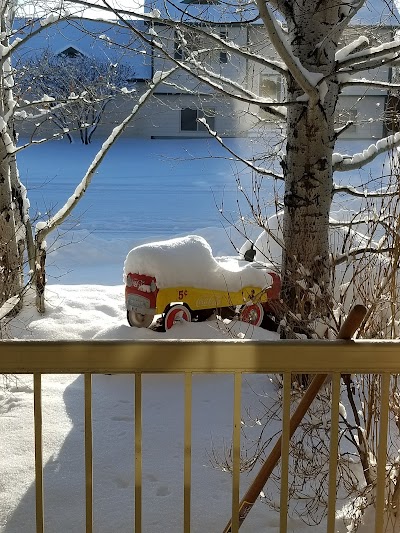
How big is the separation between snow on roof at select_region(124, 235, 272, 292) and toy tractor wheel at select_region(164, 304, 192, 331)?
0.25m

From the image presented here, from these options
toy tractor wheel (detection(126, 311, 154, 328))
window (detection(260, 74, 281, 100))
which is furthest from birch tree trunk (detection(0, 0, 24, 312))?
window (detection(260, 74, 281, 100))

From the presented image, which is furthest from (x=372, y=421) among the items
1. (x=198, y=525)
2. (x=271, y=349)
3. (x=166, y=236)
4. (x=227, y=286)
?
(x=166, y=236)

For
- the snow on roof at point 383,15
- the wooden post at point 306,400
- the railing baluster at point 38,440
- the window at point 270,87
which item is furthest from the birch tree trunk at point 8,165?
the railing baluster at point 38,440

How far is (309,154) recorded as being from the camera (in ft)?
18.7

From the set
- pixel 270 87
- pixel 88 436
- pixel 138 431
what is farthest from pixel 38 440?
pixel 270 87

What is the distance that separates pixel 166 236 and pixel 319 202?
448 inches

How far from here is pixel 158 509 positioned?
13.2 ft

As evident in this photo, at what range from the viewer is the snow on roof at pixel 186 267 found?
6.99 metres

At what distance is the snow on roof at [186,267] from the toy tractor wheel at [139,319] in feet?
1.37

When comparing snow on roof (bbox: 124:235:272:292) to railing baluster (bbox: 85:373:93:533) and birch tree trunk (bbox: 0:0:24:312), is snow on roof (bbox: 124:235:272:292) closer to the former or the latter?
birch tree trunk (bbox: 0:0:24:312)

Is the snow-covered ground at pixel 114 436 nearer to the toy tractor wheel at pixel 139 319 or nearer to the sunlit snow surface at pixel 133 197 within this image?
the toy tractor wheel at pixel 139 319

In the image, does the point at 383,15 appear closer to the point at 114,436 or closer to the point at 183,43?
the point at 183,43

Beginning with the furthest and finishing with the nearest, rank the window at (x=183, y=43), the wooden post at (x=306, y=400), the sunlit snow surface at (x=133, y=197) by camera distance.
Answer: the sunlit snow surface at (x=133, y=197), the window at (x=183, y=43), the wooden post at (x=306, y=400)

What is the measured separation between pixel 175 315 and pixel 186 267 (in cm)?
52
